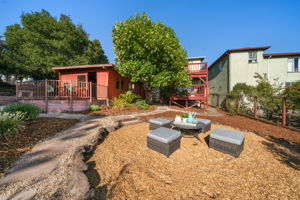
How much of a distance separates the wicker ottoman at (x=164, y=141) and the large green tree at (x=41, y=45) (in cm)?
1778

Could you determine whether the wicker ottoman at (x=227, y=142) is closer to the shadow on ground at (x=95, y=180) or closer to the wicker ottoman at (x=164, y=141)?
the wicker ottoman at (x=164, y=141)

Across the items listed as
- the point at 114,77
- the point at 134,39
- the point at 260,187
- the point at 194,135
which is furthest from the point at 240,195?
the point at 114,77

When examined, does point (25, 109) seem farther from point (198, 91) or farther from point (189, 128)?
point (198, 91)

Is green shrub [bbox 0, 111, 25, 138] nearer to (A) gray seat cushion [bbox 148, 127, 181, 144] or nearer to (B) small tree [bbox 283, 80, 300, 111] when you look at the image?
(A) gray seat cushion [bbox 148, 127, 181, 144]

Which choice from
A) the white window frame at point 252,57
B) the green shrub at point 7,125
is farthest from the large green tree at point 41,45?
the white window frame at point 252,57

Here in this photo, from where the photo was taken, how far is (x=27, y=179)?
5.41 feet

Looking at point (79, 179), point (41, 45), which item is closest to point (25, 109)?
point (79, 179)

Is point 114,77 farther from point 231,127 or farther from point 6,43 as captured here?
point 6,43

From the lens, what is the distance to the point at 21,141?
8.93 ft

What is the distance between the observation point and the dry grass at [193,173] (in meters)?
1.62

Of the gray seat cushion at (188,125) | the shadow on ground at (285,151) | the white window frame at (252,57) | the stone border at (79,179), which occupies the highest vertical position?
the white window frame at (252,57)

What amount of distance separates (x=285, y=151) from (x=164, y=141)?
3.22 meters

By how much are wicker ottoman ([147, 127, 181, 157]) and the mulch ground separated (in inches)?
101

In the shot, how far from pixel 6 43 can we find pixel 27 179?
977 inches
